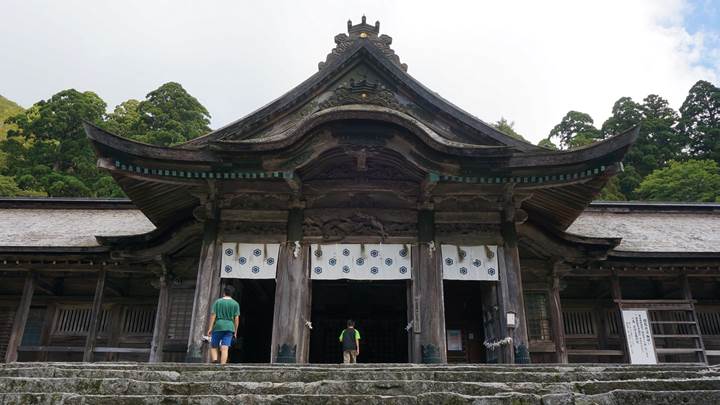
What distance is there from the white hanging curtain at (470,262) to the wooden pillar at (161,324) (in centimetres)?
705

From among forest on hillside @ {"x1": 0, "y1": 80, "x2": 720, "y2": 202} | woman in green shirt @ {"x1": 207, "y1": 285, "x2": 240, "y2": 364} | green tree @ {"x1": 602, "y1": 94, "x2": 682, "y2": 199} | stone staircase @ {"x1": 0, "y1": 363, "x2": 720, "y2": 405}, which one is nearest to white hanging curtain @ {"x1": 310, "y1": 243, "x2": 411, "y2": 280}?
woman in green shirt @ {"x1": 207, "y1": 285, "x2": 240, "y2": 364}

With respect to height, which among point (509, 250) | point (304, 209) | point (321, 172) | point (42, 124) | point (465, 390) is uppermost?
point (42, 124)

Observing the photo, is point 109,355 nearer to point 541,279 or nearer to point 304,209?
point 304,209

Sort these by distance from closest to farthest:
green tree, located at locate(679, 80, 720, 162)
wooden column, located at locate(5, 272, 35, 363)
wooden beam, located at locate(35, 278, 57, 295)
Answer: wooden column, located at locate(5, 272, 35, 363), wooden beam, located at locate(35, 278, 57, 295), green tree, located at locate(679, 80, 720, 162)

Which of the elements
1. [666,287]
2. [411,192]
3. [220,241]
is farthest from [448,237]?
[666,287]

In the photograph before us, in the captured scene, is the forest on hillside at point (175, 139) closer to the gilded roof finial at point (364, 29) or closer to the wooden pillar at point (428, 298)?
the gilded roof finial at point (364, 29)

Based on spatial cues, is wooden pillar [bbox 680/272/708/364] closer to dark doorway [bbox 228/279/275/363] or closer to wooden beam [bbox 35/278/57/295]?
dark doorway [bbox 228/279/275/363]

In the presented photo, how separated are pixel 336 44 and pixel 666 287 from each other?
35.8 ft

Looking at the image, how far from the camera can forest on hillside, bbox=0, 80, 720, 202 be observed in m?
32.2

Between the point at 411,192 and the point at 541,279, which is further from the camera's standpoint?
the point at 541,279

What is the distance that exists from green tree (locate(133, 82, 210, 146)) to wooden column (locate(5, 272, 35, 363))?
2307 centimetres

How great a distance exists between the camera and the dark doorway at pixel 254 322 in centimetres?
1428

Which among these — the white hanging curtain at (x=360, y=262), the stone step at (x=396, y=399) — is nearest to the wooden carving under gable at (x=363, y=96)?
the white hanging curtain at (x=360, y=262)

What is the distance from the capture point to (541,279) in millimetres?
13023
